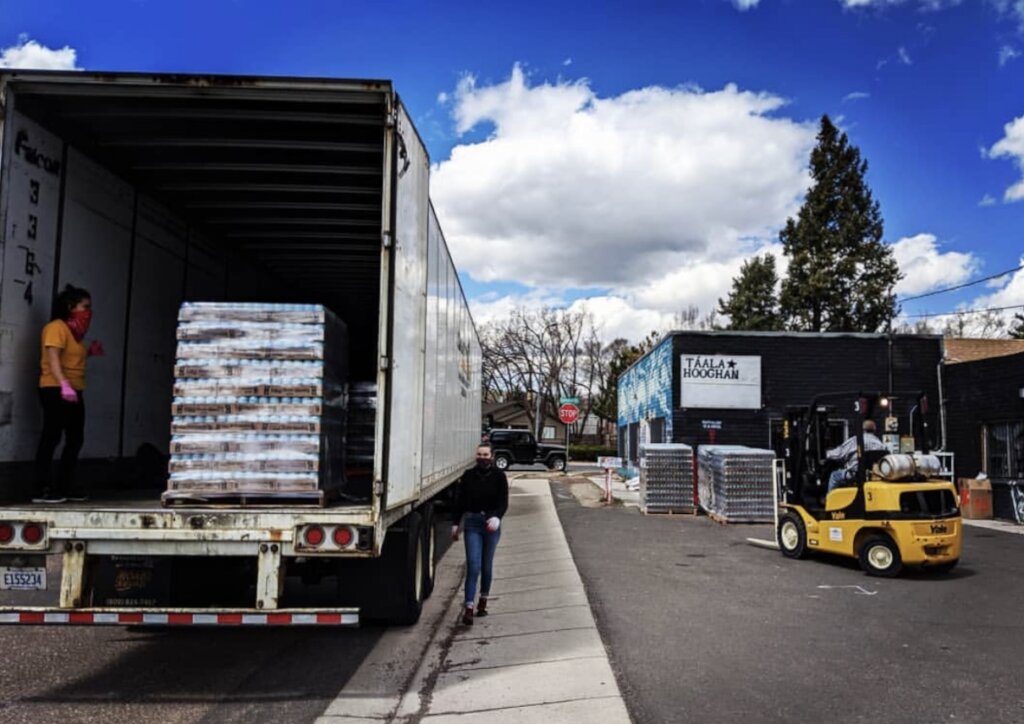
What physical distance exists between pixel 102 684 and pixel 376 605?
1955 mm

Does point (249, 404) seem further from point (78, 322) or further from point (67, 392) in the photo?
point (78, 322)

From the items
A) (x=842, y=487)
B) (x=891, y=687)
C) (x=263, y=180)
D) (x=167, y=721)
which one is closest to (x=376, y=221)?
(x=263, y=180)

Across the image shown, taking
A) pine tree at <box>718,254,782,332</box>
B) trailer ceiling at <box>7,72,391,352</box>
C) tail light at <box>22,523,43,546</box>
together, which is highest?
pine tree at <box>718,254,782,332</box>

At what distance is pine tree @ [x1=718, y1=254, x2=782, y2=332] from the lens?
41.2 meters

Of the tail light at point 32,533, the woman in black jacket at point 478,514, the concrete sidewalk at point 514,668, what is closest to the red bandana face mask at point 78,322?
the tail light at point 32,533

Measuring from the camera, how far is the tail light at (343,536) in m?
4.81

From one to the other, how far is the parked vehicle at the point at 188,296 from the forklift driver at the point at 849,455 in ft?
18.0

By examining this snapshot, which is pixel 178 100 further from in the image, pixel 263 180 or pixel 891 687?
pixel 891 687

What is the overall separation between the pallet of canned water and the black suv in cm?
1744

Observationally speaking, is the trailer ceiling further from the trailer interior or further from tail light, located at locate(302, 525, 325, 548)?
tail light, located at locate(302, 525, 325, 548)

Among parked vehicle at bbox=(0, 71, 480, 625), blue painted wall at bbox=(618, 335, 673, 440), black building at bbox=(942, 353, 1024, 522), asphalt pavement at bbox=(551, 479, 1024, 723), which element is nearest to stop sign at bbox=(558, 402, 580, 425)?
blue painted wall at bbox=(618, 335, 673, 440)

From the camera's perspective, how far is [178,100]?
18.0ft

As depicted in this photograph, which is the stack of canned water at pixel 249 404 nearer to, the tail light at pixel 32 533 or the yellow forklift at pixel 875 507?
the tail light at pixel 32 533

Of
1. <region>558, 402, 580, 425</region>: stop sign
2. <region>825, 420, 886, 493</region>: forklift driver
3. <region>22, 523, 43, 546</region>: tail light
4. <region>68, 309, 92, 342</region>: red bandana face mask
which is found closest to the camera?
<region>22, 523, 43, 546</region>: tail light
